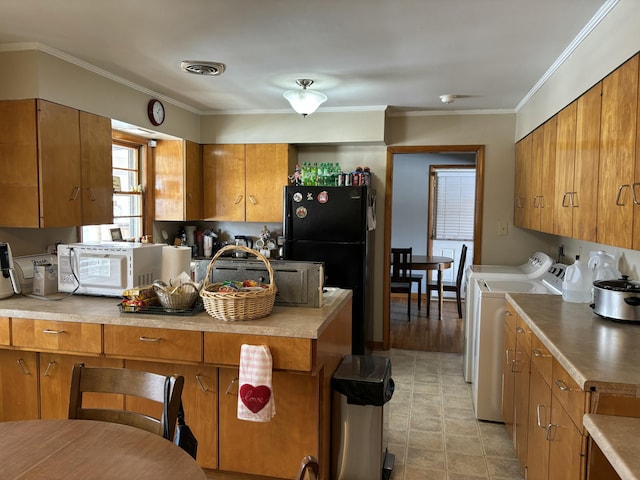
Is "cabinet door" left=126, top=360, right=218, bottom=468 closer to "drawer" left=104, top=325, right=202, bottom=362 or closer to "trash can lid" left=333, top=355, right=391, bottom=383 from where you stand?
"drawer" left=104, top=325, right=202, bottom=362

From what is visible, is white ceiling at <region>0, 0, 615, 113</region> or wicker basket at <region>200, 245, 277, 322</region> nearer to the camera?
wicker basket at <region>200, 245, 277, 322</region>

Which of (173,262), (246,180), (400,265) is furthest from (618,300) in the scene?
(400,265)

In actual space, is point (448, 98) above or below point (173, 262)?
above

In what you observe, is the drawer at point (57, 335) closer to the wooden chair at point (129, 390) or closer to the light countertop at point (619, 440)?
the wooden chair at point (129, 390)

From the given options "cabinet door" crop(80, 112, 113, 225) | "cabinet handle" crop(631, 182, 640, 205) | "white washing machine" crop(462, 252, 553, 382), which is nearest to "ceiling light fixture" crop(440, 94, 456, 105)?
"white washing machine" crop(462, 252, 553, 382)

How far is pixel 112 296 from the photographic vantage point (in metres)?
2.62

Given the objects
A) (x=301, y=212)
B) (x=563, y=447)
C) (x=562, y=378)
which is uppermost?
(x=301, y=212)

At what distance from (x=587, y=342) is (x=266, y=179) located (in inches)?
129

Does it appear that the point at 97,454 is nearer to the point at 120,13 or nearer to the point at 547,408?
the point at 547,408

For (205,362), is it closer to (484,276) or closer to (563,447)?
(563,447)

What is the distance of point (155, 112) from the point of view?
151 inches

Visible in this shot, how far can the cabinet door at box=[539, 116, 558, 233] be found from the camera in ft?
9.57

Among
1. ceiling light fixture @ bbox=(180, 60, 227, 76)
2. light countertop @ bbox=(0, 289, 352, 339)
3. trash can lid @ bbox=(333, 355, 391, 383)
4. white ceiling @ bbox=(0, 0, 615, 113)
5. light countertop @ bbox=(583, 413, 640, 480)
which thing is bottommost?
trash can lid @ bbox=(333, 355, 391, 383)

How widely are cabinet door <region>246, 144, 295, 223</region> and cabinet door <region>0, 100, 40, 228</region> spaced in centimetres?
206
